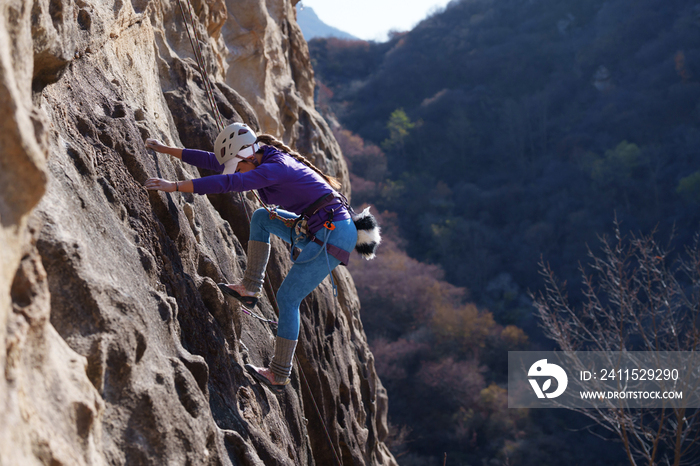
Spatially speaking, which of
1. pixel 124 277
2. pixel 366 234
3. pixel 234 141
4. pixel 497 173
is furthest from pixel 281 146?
pixel 497 173

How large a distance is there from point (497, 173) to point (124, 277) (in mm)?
44880

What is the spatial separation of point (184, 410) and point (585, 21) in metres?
57.5

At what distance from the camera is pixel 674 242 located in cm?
3123

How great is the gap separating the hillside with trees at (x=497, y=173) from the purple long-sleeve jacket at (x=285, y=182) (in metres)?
18.7

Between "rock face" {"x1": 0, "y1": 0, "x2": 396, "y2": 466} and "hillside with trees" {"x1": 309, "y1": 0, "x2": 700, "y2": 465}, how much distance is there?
17.6 metres

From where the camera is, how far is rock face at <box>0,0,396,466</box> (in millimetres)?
1918

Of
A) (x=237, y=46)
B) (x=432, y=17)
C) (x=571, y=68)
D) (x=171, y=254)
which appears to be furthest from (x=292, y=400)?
(x=432, y=17)

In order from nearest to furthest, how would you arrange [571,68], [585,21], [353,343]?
1. [353,343]
2. [571,68]
3. [585,21]

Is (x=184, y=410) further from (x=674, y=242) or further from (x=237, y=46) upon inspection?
(x=674, y=242)

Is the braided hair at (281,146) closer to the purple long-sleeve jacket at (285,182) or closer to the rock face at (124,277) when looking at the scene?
the purple long-sleeve jacket at (285,182)

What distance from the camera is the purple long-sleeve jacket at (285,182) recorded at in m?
3.73

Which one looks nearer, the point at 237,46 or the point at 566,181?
the point at 237,46

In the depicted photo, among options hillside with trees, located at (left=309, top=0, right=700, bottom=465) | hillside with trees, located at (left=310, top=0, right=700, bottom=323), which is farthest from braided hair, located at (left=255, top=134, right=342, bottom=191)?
hillside with trees, located at (left=310, top=0, right=700, bottom=323)

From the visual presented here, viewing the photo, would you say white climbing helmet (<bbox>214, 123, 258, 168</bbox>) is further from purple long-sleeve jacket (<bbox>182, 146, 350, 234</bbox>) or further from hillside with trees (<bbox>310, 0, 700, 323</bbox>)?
hillside with trees (<bbox>310, 0, 700, 323</bbox>)
